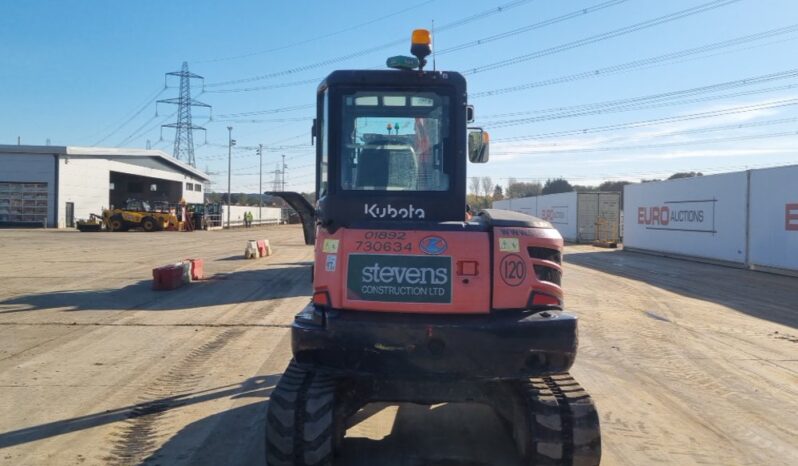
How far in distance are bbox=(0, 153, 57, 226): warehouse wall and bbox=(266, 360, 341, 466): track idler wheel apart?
174ft

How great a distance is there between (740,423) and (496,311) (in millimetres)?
3226

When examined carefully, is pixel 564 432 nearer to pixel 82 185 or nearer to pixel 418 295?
pixel 418 295

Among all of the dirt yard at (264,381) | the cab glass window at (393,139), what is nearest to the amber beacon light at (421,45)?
the cab glass window at (393,139)

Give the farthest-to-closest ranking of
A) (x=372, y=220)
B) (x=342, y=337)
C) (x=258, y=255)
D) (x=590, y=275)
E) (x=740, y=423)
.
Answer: (x=258, y=255), (x=590, y=275), (x=740, y=423), (x=372, y=220), (x=342, y=337)

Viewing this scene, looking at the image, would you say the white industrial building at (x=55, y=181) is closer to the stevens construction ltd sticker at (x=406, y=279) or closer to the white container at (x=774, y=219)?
the white container at (x=774, y=219)

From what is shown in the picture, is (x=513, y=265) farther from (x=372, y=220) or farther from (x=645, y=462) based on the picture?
(x=645, y=462)

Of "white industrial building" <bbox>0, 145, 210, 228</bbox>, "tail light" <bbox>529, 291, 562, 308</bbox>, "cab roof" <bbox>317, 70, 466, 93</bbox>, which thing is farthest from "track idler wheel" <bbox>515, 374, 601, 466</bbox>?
"white industrial building" <bbox>0, 145, 210, 228</bbox>

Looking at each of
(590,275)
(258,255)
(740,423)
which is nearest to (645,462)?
(740,423)

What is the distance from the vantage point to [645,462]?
5.12 meters

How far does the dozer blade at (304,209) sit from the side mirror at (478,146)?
62.4 inches

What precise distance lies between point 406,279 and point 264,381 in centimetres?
355

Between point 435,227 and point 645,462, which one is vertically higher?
point 435,227

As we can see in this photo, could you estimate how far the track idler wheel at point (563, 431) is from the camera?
4.44 m

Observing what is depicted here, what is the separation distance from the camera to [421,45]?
17.8ft
